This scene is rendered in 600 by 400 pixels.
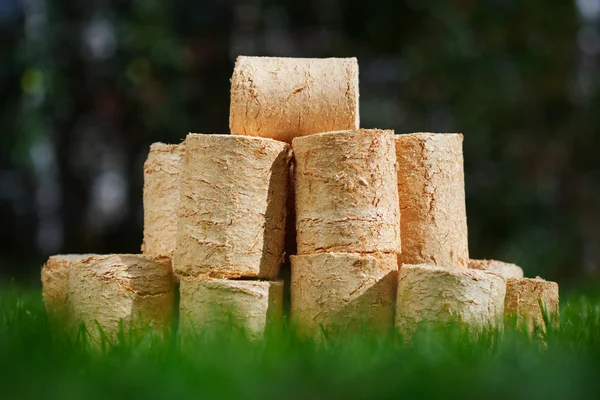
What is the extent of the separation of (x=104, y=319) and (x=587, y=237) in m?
9.02

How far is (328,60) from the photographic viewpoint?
14.9ft

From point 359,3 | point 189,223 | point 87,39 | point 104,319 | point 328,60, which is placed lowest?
point 104,319

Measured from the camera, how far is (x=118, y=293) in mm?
3994

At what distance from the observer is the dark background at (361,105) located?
9.76m

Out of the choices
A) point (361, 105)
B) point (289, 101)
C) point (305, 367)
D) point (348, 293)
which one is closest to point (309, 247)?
point (348, 293)

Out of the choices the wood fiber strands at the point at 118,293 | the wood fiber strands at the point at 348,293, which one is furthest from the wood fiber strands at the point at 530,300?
the wood fiber strands at the point at 118,293

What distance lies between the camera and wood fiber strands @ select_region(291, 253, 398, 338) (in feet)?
12.6

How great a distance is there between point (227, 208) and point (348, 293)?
Result: 2.33ft

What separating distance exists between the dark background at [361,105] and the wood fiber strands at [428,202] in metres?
5.68

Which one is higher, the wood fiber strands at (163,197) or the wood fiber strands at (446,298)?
the wood fiber strands at (163,197)

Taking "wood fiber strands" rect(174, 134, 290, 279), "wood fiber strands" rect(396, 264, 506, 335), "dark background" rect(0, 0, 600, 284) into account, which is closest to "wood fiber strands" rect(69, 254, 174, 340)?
"wood fiber strands" rect(174, 134, 290, 279)

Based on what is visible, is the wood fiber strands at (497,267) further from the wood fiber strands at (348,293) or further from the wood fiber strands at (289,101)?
the wood fiber strands at (289,101)

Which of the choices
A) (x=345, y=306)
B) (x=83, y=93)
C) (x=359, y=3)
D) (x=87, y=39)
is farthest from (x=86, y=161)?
(x=345, y=306)

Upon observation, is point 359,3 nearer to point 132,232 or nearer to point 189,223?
point 132,232
